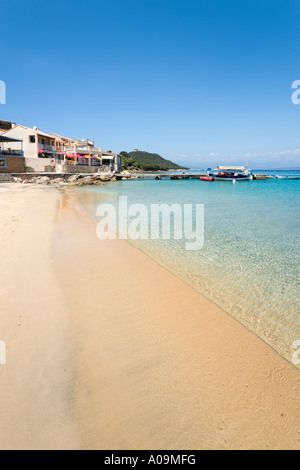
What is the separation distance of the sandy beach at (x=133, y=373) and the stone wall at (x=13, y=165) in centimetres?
4077

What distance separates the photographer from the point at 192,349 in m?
3.11

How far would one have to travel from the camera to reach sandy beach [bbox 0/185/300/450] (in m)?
2.06

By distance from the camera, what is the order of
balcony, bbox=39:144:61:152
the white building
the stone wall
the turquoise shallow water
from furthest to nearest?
balcony, bbox=39:144:61:152 → the white building → the stone wall → the turquoise shallow water

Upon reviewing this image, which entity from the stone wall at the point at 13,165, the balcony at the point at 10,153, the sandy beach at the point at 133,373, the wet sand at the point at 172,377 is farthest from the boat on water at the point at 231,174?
the wet sand at the point at 172,377

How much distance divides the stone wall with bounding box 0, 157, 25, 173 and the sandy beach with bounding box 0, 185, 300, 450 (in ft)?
134

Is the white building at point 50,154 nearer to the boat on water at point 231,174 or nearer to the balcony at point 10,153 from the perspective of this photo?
the balcony at point 10,153

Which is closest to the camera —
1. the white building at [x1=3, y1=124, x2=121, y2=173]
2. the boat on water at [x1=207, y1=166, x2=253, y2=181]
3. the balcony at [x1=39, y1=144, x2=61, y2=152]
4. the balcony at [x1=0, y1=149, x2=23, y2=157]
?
the balcony at [x1=0, y1=149, x2=23, y2=157]

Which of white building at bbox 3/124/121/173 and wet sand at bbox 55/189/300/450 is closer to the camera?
wet sand at bbox 55/189/300/450

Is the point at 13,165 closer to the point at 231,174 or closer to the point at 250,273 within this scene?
the point at 250,273

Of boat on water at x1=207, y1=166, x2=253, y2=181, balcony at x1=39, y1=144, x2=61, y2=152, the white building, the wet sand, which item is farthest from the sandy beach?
boat on water at x1=207, y1=166, x2=253, y2=181

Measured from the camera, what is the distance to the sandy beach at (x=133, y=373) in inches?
81.1

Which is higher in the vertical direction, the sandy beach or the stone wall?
the stone wall

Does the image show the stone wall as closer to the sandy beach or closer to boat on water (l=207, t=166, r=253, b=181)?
the sandy beach
